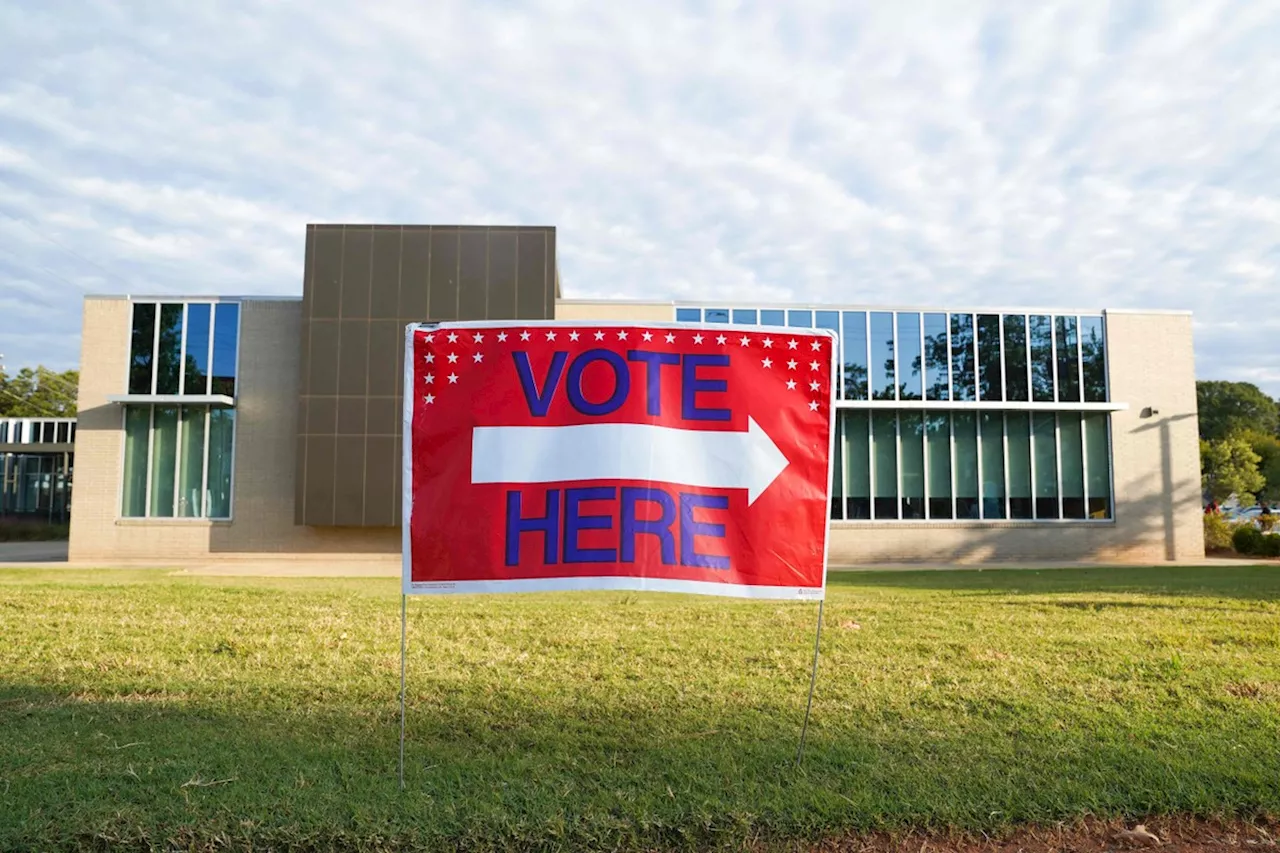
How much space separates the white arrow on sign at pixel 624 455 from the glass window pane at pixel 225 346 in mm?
20553

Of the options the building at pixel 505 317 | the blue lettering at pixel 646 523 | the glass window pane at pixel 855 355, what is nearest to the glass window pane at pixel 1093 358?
the building at pixel 505 317

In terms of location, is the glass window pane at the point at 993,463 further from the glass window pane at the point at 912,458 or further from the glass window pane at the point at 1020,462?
the glass window pane at the point at 912,458

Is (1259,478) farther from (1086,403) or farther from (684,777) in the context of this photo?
(684,777)

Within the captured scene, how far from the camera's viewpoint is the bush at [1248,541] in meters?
24.0

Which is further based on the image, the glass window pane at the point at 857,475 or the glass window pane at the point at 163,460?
the glass window pane at the point at 857,475

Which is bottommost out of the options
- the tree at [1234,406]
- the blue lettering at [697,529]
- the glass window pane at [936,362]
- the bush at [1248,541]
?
the bush at [1248,541]

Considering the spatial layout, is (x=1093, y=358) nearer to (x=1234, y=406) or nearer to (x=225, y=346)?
(x=225, y=346)

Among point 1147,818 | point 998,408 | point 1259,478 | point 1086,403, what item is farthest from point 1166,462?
point 1147,818

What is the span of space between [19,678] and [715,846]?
491 centimetres

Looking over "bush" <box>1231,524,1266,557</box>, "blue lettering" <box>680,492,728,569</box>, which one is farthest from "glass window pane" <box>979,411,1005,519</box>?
"blue lettering" <box>680,492,728,569</box>

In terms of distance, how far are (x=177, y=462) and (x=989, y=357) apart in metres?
21.7

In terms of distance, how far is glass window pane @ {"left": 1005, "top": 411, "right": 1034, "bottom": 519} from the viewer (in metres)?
23.4

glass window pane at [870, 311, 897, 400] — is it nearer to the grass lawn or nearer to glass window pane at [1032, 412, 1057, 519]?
glass window pane at [1032, 412, 1057, 519]

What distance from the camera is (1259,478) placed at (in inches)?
1535
